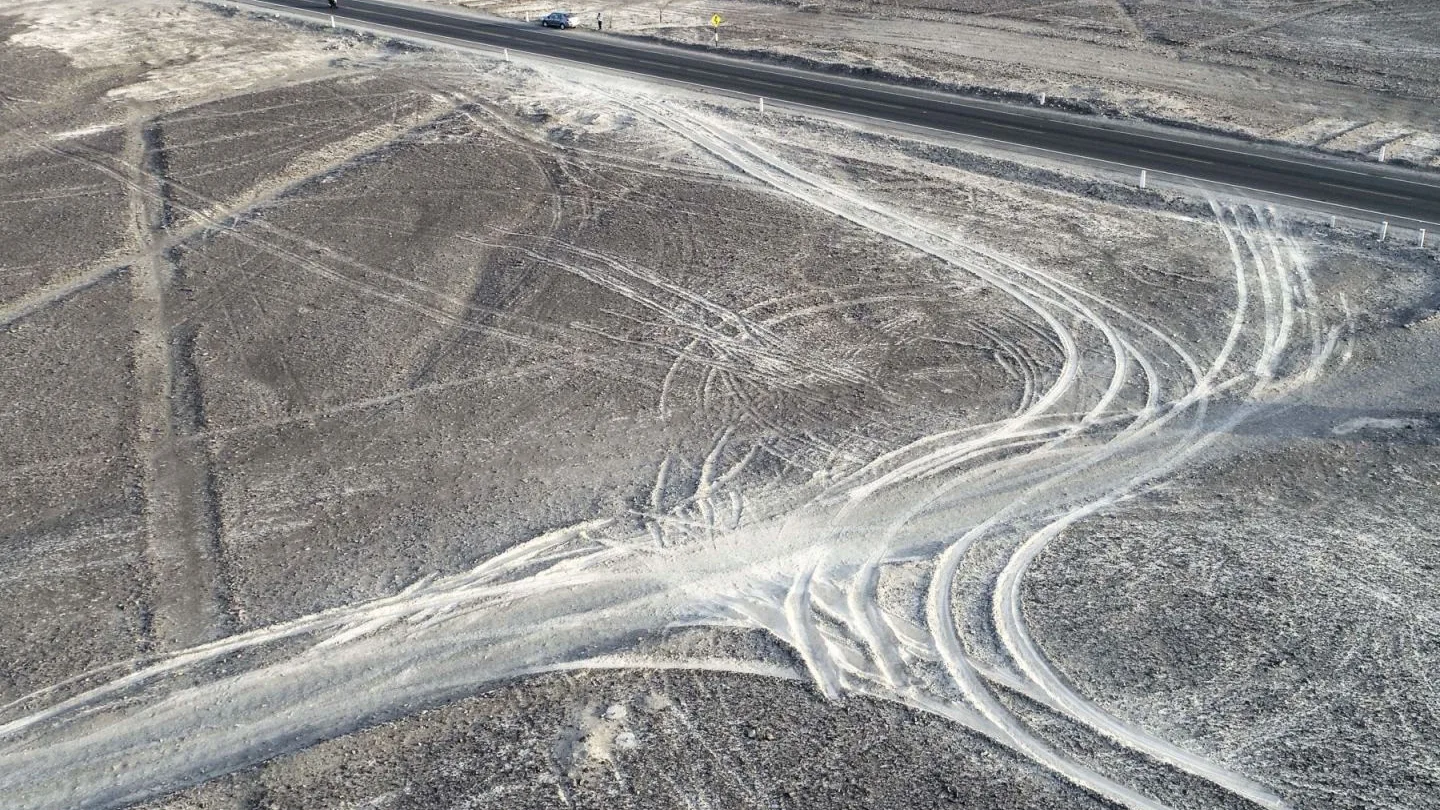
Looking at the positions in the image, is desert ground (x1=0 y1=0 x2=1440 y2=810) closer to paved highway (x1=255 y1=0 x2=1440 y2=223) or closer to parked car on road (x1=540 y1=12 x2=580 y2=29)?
paved highway (x1=255 y1=0 x2=1440 y2=223)

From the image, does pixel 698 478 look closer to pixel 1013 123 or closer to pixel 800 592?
pixel 800 592

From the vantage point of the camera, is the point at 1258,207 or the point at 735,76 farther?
the point at 735,76

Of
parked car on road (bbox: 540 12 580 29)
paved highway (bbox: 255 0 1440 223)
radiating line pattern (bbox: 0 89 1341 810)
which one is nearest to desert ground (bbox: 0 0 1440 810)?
radiating line pattern (bbox: 0 89 1341 810)

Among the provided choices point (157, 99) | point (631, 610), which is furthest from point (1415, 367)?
point (157, 99)

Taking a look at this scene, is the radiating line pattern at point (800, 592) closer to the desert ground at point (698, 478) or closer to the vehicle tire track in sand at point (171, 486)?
the desert ground at point (698, 478)

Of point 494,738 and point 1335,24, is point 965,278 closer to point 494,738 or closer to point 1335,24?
point 494,738

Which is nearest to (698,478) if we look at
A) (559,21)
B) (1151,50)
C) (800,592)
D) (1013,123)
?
(800,592)
